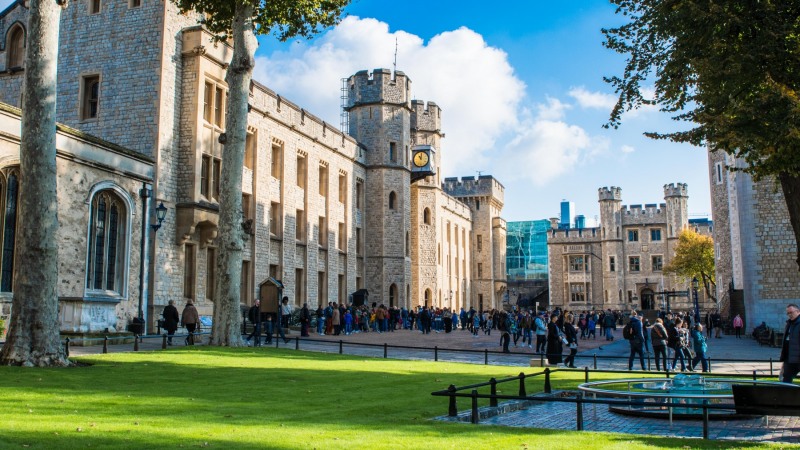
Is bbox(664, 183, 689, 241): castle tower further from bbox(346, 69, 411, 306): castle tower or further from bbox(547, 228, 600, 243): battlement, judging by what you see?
bbox(346, 69, 411, 306): castle tower

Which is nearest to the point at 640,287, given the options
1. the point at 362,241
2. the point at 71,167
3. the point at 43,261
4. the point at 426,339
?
the point at 362,241

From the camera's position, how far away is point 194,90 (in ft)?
94.5

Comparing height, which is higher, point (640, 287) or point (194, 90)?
point (194, 90)

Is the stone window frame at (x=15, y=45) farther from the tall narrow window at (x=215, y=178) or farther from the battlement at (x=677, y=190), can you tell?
the battlement at (x=677, y=190)

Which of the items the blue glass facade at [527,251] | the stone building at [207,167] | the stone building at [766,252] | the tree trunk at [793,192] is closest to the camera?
the tree trunk at [793,192]

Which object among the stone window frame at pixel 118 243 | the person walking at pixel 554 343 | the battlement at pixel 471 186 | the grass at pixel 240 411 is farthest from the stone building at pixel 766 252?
the battlement at pixel 471 186

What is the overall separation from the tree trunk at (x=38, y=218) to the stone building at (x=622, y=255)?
229 ft

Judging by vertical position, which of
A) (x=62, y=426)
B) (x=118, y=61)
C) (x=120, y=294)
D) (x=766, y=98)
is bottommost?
(x=62, y=426)

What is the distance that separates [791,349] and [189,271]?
74.9 feet

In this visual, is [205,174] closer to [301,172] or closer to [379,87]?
[301,172]

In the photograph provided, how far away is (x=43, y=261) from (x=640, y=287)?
236 feet

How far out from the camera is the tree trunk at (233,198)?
20391mm

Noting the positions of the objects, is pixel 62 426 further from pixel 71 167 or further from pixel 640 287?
pixel 640 287

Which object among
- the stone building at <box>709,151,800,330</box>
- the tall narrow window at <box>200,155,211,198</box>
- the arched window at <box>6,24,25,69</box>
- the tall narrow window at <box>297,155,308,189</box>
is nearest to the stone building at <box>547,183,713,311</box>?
the stone building at <box>709,151,800,330</box>
